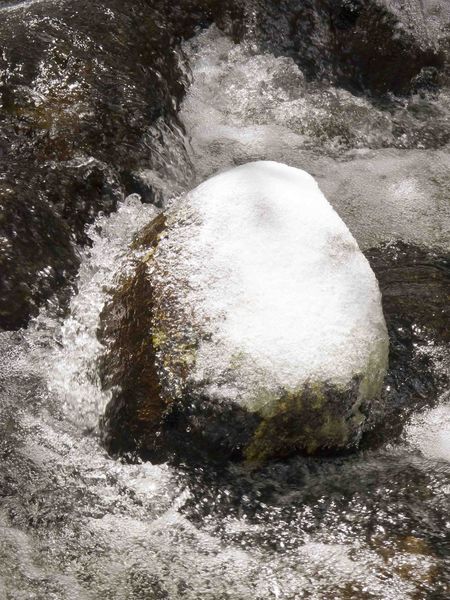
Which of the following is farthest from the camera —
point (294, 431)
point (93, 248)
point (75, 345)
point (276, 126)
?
point (276, 126)

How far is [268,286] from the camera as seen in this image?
93.4 inches

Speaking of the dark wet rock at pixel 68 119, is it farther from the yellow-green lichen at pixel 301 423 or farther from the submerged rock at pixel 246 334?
A: the yellow-green lichen at pixel 301 423

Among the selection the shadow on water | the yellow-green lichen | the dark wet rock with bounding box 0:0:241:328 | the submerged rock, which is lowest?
the shadow on water

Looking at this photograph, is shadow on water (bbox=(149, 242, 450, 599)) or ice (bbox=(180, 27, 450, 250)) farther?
ice (bbox=(180, 27, 450, 250))

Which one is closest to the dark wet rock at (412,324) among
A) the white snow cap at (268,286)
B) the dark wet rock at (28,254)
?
the white snow cap at (268,286)

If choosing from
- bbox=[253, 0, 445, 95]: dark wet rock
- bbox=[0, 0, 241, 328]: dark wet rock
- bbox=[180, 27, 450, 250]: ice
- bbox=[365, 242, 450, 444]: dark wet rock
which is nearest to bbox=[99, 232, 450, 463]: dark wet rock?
bbox=[365, 242, 450, 444]: dark wet rock

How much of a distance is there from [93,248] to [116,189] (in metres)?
0.34

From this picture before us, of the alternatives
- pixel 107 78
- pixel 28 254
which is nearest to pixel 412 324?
pixel 28 254

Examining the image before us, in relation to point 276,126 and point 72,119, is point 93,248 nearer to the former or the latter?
point 72,119

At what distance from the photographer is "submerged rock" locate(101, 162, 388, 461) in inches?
88.7

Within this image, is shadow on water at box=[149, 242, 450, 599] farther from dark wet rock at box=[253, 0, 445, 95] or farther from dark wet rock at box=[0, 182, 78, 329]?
dark wet rock at box=[253, 0, 445, 95]

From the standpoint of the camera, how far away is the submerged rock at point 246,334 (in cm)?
225

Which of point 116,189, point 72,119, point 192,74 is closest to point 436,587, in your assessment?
point 116,189

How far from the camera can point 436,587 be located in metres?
1.94
